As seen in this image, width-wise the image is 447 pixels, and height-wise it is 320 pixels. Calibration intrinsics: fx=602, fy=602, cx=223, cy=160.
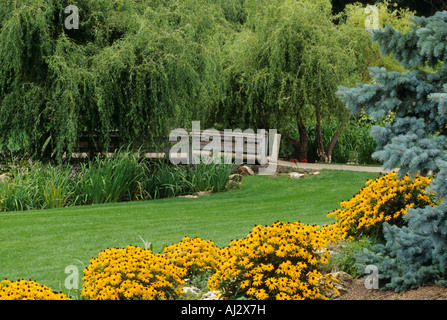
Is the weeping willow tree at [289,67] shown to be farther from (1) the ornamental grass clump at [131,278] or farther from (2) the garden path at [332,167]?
(1) the ornamental grass clump at [131,278]

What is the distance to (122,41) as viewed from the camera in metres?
11.2

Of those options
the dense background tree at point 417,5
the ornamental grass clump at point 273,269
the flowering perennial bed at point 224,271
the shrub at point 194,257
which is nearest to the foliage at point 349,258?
the flowering perennial bed at point 224,271

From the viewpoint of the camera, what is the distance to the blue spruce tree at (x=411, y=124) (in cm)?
434

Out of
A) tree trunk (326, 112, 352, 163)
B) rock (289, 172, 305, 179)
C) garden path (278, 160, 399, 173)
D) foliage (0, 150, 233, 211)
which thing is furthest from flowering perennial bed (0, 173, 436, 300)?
tree trunk (326, 112, 352, 163)

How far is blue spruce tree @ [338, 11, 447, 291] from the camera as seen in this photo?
4.34m

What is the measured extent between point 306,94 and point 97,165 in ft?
17.0

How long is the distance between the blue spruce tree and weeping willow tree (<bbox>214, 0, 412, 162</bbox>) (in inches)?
339

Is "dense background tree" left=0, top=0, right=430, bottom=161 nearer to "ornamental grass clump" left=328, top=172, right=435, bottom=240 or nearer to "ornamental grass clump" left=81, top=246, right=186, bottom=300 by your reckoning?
A: "ornamental grass clump" left=328, top=172, right=435, bottom=240

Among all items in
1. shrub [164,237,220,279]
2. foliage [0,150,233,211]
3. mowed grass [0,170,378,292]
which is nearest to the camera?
shrub [164,237,220,279]

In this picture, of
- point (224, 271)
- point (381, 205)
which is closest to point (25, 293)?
point (224, 271)

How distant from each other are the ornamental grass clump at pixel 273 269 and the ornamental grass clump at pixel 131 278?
0.37m

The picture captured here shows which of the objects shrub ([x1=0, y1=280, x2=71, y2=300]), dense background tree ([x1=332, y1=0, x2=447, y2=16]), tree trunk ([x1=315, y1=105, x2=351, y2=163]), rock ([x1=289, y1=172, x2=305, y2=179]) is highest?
dense background tree ([x1=332, y1=0, x2=447, y2=16])
